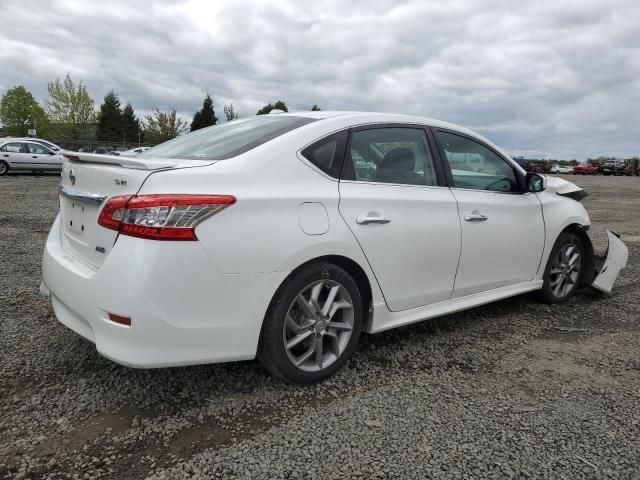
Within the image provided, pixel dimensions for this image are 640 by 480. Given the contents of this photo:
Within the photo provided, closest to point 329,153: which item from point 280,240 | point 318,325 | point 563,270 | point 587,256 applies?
point 280,240

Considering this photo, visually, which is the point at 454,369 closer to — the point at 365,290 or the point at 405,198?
the point at 365,290

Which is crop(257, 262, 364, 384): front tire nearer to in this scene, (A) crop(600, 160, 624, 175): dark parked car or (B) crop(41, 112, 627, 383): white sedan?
(B) crop(41, 112, 627, 383): white sedan

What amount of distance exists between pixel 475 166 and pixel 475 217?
50 centimetres

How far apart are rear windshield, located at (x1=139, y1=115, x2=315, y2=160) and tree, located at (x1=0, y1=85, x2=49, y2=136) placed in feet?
244

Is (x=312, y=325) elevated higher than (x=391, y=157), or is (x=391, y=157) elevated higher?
(x=391, y=157)

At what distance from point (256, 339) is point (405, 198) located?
129 centimetres

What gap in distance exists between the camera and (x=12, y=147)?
19.6 m

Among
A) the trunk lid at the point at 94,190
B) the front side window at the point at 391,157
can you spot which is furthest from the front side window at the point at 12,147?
the front side window at the point at 391,157

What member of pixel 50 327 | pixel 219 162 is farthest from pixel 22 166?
pixel 219 162

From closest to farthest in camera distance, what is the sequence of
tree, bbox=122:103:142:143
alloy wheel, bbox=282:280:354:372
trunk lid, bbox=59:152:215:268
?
1. trunk lid, bbox=59:152:215:268
2. alloy wheel, bbox=282:280:354:372
3. tree, bbox=122:103:142:143

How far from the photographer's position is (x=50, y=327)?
140 inches

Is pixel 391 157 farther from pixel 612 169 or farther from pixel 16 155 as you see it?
pixel 612 169

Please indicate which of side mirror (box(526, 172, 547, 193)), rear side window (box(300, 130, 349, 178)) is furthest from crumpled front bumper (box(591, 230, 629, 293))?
rear side window (box(300, 130, 349, 178))

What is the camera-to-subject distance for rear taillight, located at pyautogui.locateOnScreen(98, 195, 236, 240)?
7.55 feet
